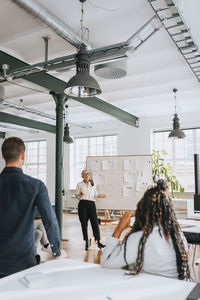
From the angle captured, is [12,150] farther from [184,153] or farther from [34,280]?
[184,153]

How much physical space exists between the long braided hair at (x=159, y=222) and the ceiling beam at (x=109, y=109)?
17.4 feet

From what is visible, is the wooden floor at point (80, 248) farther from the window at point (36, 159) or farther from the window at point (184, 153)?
the window at point (36, 159)

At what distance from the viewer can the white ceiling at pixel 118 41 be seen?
3.77 metres

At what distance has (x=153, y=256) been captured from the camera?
5.28 feet

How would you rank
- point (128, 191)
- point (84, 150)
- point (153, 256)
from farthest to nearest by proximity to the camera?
point (84, 150)
point (128, 191)
point (153, 256)

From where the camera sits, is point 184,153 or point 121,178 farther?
point 184,153

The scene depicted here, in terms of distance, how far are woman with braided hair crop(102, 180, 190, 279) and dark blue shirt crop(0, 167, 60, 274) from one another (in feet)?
1.41

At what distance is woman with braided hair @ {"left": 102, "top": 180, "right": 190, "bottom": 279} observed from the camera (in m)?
1.61

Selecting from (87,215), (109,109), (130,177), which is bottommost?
(87,215)

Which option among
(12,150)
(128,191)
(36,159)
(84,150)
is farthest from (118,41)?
(36,159)

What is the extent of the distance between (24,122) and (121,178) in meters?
4.79

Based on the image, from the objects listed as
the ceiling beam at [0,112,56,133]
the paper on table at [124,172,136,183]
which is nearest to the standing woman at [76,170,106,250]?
the paper on table at [124,172,136,183]

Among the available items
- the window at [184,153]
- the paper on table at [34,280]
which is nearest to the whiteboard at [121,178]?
the window at [184,153]

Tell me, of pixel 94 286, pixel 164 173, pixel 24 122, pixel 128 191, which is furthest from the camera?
pixel 24 122
